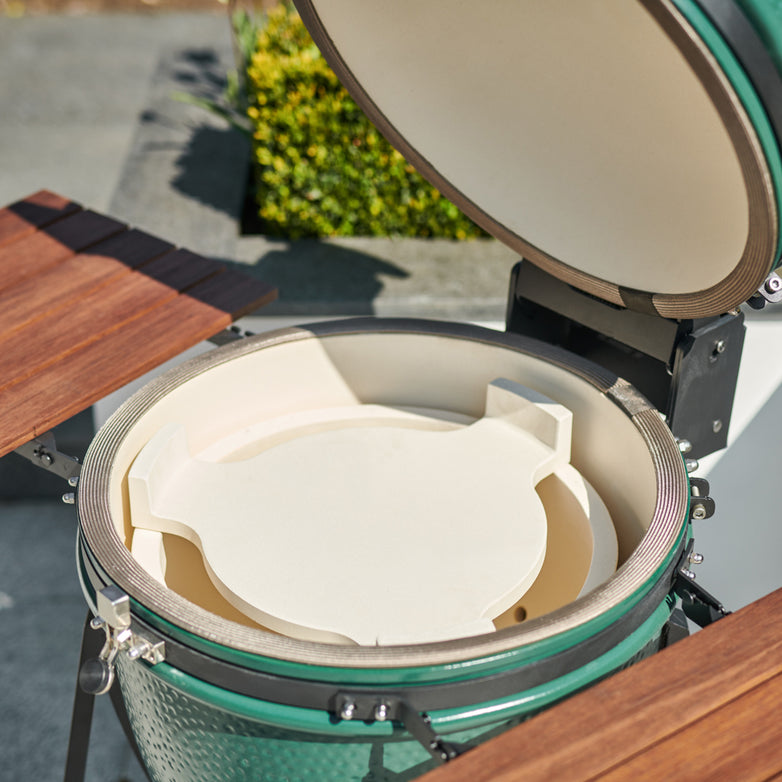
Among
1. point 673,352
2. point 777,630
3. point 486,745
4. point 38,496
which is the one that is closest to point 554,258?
point 673,352

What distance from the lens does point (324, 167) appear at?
3.61m

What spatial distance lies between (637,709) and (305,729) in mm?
436

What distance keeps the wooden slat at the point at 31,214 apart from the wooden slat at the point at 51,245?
2cm

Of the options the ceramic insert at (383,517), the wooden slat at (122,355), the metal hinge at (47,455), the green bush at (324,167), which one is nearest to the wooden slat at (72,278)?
the wooden slat at (122,355)

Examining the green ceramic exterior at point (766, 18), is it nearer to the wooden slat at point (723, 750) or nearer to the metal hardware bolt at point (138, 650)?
the wooden slat at point (723, 750)

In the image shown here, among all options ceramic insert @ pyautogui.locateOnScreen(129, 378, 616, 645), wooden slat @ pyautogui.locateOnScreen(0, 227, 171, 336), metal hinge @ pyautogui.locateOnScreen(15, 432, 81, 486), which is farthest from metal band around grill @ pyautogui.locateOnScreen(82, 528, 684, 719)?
wooden slat @ pyautogui.locateOnScreen(0, 227, 171, 336)

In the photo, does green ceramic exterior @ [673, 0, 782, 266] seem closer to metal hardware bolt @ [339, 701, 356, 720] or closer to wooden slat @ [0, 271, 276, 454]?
metal hardware bolt @ [339, 701, 356, 720]

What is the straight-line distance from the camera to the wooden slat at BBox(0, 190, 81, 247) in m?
2.36

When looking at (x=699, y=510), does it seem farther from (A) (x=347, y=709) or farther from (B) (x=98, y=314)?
(B) (x=98, y=314)

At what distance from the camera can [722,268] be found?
62.5 inches

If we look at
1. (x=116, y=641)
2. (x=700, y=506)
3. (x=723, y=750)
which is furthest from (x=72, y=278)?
(x=723, y=750)

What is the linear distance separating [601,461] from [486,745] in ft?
2.59

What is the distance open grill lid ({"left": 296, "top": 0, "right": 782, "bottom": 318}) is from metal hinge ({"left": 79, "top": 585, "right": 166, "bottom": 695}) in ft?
3.39

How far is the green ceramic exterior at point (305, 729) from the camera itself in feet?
4.16
